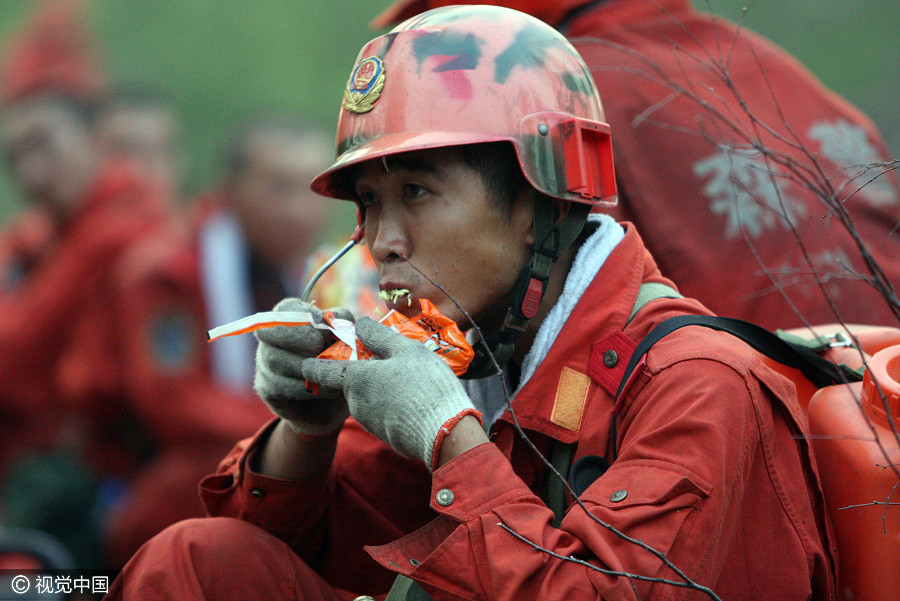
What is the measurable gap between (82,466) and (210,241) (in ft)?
5.08

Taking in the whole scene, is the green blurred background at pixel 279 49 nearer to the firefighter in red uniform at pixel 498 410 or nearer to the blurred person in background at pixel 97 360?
the blurred person in background at pixel 97 360

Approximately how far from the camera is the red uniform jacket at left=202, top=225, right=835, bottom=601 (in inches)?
72.9

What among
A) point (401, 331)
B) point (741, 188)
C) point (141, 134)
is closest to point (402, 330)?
point (401, 331)

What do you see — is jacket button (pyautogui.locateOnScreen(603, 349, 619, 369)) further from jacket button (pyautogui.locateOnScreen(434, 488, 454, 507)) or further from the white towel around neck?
jacket button (pyautogui.locateOnScreen(434, 488, 454, 507))

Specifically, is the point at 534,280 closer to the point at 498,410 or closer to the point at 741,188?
the point at 498,410

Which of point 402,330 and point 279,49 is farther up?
point 402,330

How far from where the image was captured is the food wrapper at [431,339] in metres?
2.28

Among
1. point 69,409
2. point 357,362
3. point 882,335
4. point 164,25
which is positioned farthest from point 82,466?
point 164,25

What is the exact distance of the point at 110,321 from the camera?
239 inches

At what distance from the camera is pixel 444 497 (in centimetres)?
194

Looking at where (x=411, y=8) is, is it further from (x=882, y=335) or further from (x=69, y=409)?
(x=69, y=409)

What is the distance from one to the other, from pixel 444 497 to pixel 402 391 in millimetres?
244

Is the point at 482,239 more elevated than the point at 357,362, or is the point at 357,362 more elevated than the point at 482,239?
the point at 482,239

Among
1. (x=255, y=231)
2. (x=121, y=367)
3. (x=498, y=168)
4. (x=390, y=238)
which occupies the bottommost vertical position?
(x=121, y=367)
